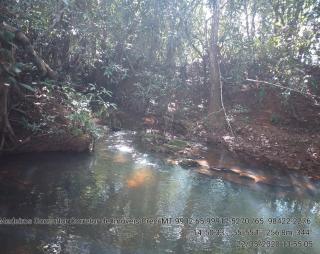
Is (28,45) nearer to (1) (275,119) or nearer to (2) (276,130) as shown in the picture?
(2) (276,130)

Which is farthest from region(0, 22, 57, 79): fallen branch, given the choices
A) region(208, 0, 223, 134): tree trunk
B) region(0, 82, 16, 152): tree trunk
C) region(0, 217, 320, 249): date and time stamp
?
region(208, 0, 223, 134): tree trunk

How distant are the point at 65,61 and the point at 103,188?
228 inches

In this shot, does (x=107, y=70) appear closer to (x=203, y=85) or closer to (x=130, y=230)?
(x=203, y=85)

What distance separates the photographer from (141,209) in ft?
19.5

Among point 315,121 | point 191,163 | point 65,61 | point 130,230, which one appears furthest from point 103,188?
point 315,121

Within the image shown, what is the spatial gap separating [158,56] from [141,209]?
8.97 meters

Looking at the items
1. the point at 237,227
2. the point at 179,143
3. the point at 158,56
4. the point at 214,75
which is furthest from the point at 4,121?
the point at 158,56

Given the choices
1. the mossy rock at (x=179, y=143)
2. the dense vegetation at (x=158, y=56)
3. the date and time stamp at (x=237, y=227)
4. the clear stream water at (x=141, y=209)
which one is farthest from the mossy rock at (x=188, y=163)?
the date and time stamp at (x=237, y=227)

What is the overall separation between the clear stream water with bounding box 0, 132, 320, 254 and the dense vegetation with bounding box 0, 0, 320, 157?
1390mm

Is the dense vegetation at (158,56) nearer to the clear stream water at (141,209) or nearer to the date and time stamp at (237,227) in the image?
the clear stream water at (141,209)

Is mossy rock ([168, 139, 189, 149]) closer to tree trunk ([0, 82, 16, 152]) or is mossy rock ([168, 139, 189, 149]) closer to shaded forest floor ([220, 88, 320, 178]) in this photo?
shaded forest floor ([220, 88, 320, 178])

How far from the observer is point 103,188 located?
655 centimetres

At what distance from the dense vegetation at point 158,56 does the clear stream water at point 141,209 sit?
4.56ft

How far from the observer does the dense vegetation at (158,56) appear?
8.53 meters
